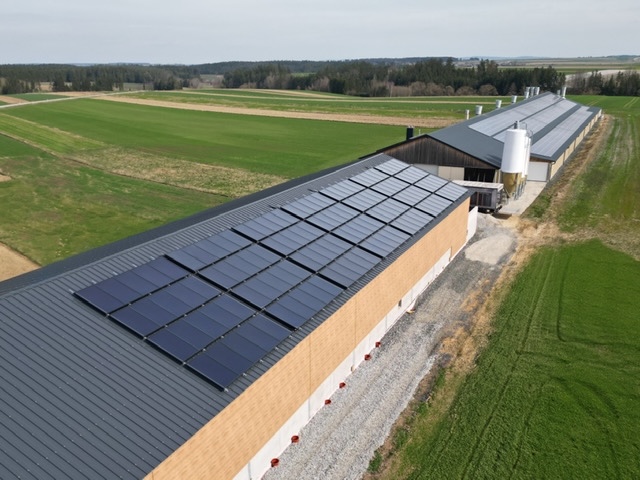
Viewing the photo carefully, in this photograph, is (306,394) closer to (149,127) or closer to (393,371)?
(393,371)

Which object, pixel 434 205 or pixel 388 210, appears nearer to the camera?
pixel 388 210

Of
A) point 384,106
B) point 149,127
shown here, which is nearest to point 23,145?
point 149,127

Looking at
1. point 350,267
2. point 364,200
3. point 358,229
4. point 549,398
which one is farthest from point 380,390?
point 364,200

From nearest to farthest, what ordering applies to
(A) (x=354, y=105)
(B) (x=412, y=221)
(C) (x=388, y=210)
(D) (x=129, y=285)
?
(D) (x=129, y=285), (B) (x=412, y=221), (C) (x=388, y=210), (A) (x=354, y=105)

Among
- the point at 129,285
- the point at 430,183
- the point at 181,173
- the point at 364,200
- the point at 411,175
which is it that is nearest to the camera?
the point at 129,285

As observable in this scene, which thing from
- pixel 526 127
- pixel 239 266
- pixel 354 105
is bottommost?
pixel 239 266

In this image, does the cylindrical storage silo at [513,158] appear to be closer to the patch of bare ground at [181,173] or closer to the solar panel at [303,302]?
the patch of bare ground at [181,173]

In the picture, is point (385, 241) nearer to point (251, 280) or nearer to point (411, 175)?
point (251, 280)
